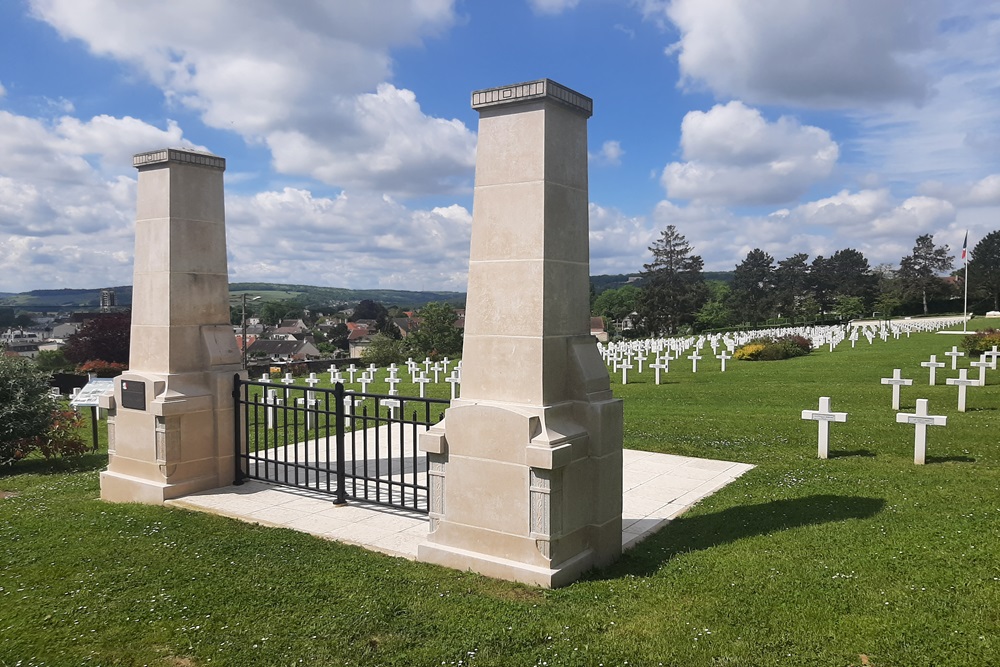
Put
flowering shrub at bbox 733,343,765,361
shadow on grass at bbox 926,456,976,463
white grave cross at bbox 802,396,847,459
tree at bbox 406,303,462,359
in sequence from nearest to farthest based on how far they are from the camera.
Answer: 1. shadow on grass at bbox 926,456,976,463
2. white grave cross at bbox 802,396,847,459
3. flowering shrub at bbox 733,343,765,361
4. tree at bbox 406,303,462,359

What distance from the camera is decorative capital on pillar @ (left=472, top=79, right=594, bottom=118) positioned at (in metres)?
4.99

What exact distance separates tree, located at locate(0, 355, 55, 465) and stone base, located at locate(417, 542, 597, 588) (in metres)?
8.55

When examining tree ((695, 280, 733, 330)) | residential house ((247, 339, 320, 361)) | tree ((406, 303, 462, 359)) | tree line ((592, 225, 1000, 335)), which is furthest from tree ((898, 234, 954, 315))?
residential house ((247, 339, 320, 361))

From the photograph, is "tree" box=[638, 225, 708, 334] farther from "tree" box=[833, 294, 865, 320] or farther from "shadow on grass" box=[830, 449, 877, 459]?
"shadow on grass" box=[830, 449, 877, 459]

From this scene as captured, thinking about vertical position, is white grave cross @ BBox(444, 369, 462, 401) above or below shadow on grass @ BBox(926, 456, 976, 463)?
above

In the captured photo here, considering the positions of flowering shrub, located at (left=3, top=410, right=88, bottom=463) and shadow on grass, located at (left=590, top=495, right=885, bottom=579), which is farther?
flowering shrub, located at (left=3, top=410, right=88, bottom=463)

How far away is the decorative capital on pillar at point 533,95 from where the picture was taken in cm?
499

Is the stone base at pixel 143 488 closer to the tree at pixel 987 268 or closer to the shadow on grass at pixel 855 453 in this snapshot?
the shadow on grass at pixel 855 453

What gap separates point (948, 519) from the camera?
592cm

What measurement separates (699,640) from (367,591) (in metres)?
2.38

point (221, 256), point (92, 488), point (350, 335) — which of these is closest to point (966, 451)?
point (221, 256)

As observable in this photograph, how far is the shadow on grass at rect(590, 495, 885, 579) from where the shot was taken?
5445 mm

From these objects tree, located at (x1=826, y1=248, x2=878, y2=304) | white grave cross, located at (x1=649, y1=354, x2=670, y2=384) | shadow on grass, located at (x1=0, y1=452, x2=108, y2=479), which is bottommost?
shadow on grass, located at (x1=0, y1=452, x2=108, y2=479)

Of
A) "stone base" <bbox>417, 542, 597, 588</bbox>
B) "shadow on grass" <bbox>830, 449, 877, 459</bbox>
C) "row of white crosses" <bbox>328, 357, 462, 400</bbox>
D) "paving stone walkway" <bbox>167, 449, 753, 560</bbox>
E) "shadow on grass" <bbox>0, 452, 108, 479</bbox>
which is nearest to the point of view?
"stone base" <bbox>417, 542, 597, 588</bbox>
